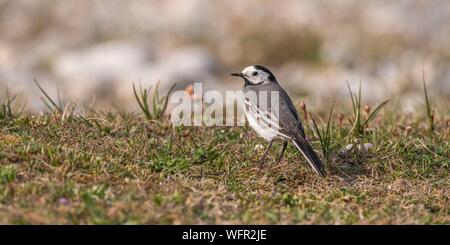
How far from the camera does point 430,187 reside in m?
7.98

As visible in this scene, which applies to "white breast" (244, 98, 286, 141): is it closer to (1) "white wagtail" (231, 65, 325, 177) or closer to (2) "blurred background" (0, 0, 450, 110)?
(1) "white wagtail" (231, 65, 325, 177)

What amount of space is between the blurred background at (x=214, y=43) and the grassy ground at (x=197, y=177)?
7651 millimetres

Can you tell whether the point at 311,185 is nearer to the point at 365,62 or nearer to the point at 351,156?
the point at 351,156

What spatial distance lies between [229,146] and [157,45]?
12.4 meters

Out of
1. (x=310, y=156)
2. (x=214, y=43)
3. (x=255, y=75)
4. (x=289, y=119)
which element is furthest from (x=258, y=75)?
(x=214, y=43)

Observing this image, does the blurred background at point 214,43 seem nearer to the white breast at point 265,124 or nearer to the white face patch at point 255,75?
the white face patch at point 255,75

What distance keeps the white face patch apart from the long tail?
123 cm

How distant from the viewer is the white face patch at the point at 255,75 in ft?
29.8

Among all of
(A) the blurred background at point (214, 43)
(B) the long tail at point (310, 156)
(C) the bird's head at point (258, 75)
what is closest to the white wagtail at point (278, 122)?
(B) the long tail at point (310, 156)
